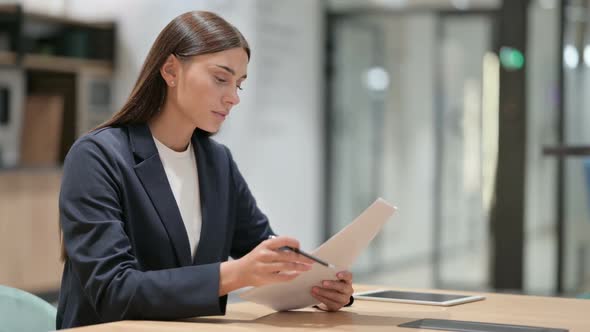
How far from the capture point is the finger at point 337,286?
2.00 m

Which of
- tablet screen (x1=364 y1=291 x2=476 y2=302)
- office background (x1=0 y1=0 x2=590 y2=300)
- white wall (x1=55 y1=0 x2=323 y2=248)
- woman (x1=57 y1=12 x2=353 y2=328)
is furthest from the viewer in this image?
→ white wall (x1=55 y1=0 x2=323 y2=248)

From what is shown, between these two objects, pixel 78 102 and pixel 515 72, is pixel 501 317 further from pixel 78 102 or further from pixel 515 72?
pixel 78 102

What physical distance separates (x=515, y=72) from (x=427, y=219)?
1.98m

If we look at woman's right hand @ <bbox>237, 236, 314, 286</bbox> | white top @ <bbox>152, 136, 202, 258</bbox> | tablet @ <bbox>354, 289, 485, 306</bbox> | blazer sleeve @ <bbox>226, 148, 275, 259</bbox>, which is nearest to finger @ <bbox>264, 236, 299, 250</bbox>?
woman's right hand @ <bbox>237, 236, 314, 286</bbox>

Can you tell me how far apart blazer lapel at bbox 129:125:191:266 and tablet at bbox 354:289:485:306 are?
0.45 metres

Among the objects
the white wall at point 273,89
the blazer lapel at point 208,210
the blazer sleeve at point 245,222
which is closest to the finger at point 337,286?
the blazer lapel at point 208,210

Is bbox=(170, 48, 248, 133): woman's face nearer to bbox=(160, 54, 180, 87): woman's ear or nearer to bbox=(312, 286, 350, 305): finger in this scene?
bbox=(160, 54, 180, 87): woman's ear

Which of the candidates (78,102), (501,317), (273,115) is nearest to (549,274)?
(273,115)

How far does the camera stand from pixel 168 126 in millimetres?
2143

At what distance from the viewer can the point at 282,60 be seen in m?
7.89

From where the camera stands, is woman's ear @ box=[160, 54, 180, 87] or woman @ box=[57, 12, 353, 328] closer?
woman @ box=[57, 12, 353, 328]

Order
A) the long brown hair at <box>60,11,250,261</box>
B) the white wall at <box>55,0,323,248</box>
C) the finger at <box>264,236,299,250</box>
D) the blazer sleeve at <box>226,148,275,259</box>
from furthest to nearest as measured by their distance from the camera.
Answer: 1. the white wall at <box>55,0,323,248</box>
2. the blazer sleeve at <box>226,148,275,259</box>
3. the long brown hair at <box>60,11,250,261</box>
4. the finger at <box>264,236,299,250</box>

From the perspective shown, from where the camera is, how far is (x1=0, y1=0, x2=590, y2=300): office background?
6305 millimetres

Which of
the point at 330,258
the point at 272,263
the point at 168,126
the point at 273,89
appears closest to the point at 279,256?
the point at 272,263
